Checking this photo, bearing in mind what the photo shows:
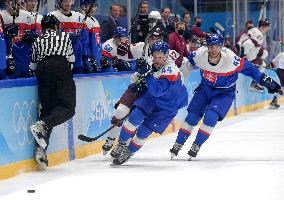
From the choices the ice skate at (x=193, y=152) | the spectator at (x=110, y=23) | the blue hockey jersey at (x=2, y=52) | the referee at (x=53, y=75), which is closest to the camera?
the blue hockey jersey at (x=2, y=52)

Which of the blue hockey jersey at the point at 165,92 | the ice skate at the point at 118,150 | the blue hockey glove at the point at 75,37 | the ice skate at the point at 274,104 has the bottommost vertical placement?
the ice skate at the point at 274,104

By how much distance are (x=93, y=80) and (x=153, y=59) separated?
125 cm

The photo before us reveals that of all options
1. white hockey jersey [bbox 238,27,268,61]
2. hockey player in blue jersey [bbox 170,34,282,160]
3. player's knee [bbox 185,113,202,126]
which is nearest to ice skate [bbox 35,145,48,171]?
hockey player in blue jersey [bbox 170,34,282,160]

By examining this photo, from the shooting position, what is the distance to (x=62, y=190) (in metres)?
→ 6.10

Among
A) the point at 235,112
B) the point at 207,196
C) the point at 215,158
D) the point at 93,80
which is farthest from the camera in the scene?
the point at 235,112

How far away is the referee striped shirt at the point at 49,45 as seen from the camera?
296 inches

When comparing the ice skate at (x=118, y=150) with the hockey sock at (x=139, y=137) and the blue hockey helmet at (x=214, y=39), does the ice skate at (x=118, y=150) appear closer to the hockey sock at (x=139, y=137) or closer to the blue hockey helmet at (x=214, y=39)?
the hockey sock at (x=139, y=137)

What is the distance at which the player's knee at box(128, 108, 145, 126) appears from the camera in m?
7.79

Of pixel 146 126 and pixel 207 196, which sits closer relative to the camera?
pixel 207 196

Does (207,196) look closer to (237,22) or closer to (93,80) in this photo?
(93,80)

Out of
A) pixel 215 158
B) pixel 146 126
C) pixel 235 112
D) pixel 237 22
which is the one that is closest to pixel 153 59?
pixel 146 126

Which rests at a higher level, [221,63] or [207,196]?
[221,63]

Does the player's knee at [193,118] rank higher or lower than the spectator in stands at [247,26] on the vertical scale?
lower

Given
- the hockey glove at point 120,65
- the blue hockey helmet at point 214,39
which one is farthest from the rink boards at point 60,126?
the blue hockey helmet at point 214,39
